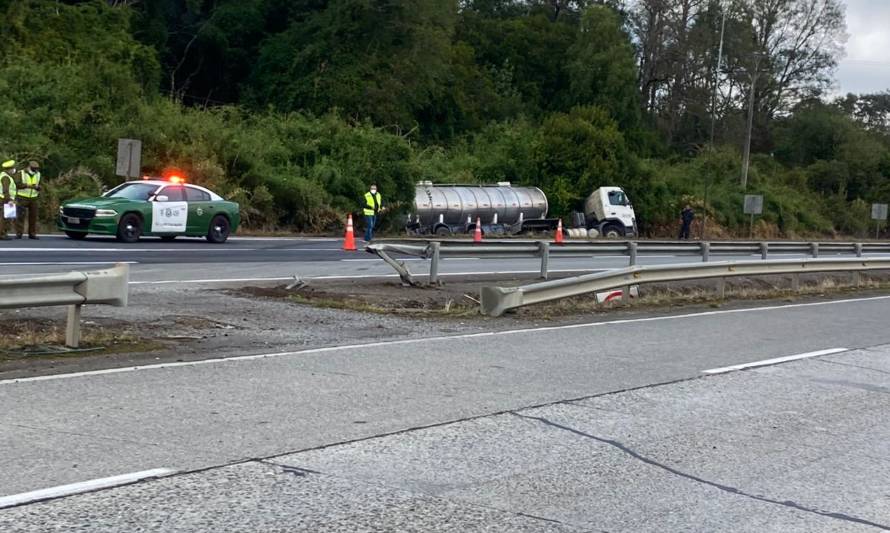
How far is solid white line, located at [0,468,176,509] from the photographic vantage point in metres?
5.94

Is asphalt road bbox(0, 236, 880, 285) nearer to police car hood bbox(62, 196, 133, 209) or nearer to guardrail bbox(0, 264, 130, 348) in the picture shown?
police car hood bbox(62, 196, 133, 209)

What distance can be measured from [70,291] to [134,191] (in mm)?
15946

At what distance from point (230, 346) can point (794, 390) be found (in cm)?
563

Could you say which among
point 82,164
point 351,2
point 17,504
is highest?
point 351,2

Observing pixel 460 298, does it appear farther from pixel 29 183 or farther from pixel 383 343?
pixel 29 183

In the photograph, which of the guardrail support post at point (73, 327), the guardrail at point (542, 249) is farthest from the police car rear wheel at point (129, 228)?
the guardrail support post at point (73, 327)

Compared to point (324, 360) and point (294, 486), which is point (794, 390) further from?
point (294, 486)

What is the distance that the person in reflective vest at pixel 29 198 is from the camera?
976 inches

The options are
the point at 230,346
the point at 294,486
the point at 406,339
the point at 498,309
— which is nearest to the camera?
the point at 294,486

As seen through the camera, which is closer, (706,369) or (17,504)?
(17,504)

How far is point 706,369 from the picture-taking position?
474 inches

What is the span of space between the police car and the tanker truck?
15751 mm

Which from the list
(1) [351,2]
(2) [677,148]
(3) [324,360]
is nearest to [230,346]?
(3) [324,360]

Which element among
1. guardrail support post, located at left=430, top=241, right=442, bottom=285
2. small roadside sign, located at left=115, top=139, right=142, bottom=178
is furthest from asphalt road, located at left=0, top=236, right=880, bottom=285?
small roadside sign, located at left=115, top=139, right=142, bottom=178
